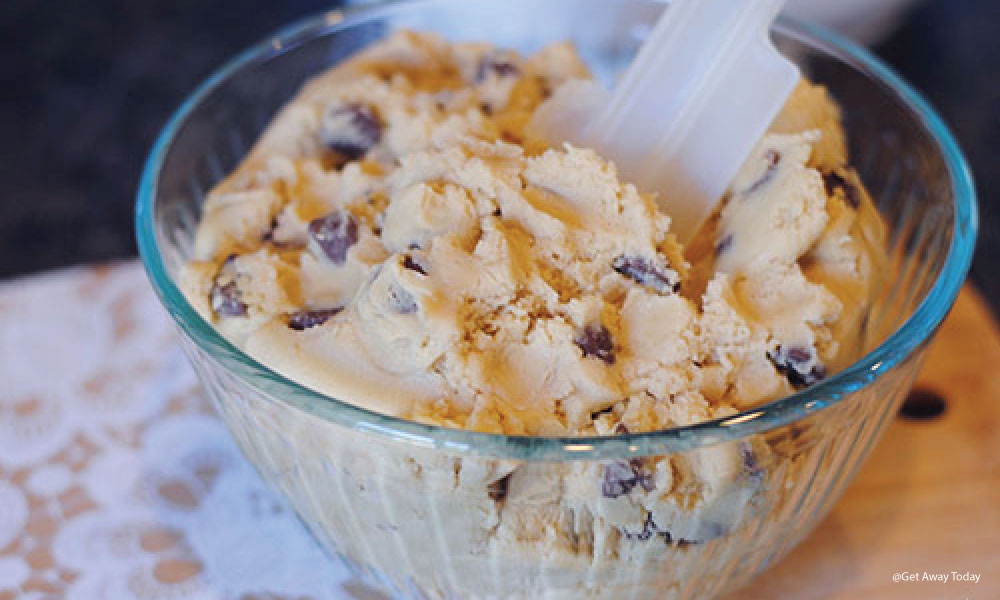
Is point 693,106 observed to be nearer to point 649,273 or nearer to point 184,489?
point 649,273

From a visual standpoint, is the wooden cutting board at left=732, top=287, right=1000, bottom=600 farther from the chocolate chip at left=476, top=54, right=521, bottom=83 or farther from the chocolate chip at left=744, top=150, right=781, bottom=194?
the chocolate chip at left=476, top=54, right=521, bottom=83

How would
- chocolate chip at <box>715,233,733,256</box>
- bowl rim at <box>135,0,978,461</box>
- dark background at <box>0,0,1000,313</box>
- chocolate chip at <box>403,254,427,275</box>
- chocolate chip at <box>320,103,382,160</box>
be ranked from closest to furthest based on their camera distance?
1. bowl rim at <box>135,0,978,461</box>
2. chocolate chip at <box>403,254,427,275</box>
3. chocolate chip at <box>715,233,733,256</box>
4. chocolate chip at <box>320,103,382,160</box>
5. dark background at <box>0,0,1000,313</box>

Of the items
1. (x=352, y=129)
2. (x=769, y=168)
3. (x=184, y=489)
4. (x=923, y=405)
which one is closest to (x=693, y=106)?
(x=769, y=168)

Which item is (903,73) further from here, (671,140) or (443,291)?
(443,291)

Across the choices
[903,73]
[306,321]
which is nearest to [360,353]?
[306,321]

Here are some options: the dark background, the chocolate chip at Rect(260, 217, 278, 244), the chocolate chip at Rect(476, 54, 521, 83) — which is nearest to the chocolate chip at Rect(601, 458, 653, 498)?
the chocolate chip at Rect(260, 217, 278, 244)

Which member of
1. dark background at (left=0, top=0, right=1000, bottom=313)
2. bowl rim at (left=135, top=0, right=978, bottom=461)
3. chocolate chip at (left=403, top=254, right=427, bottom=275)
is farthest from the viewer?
dark background at (left=0, top=0, right=1000, bottom=313)
